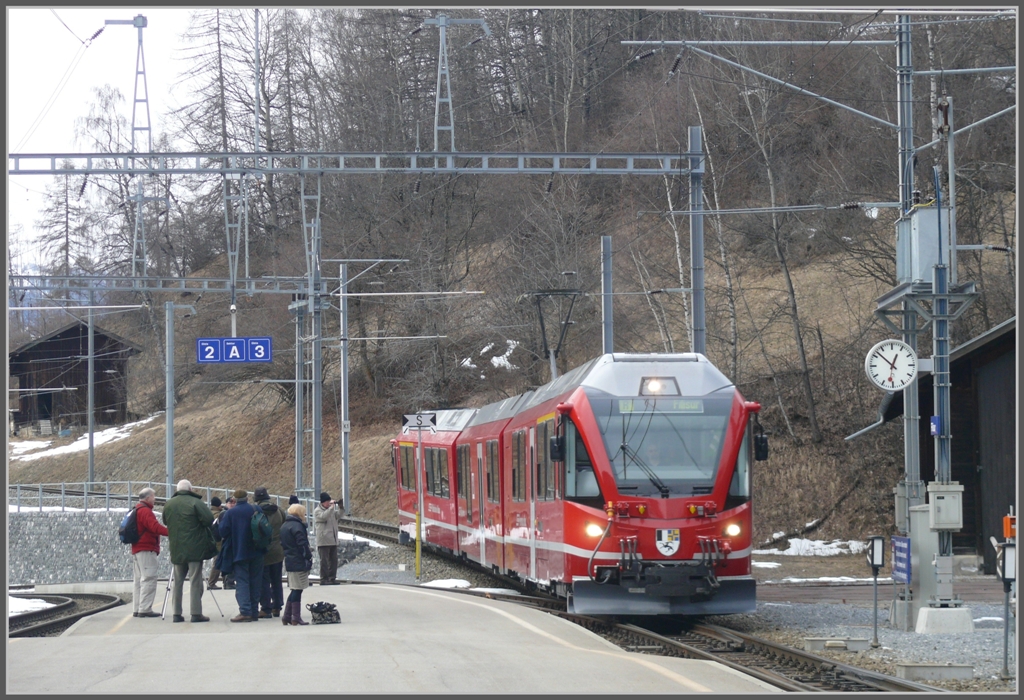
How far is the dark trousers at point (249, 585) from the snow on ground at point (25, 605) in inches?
399

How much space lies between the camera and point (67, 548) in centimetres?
3944

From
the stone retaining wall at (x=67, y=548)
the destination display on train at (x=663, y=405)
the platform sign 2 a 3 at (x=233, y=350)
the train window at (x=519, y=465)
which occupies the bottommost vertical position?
A: the stone retaining wall at (x=67, y=548)

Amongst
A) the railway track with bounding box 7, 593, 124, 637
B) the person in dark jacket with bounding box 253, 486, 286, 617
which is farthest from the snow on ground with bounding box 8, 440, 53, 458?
the person in dark jacket with bounding box 253, 486, 286, 617

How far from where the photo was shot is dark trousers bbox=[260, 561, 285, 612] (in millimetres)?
14570

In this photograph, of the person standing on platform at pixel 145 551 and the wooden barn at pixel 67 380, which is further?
the wooden barn at pixel 67 380

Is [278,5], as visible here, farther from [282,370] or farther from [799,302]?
[282,370]

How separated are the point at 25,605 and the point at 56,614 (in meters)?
2.80

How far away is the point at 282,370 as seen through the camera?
54062 mm

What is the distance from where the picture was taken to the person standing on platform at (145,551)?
1423cm

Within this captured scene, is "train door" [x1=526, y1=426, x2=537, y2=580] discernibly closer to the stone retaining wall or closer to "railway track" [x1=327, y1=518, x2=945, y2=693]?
"railway track" [x1=327, y1=518, x2=945, y2=693]

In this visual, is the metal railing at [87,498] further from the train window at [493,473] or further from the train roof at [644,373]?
the train roof at [644,373]

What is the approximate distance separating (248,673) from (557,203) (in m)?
33.0

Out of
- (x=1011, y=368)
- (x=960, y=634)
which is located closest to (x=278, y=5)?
(x=960, y=634)

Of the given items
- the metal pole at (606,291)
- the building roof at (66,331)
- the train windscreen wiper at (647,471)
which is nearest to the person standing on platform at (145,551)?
the train windscreen wiper at (647,471)
